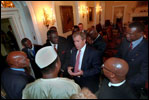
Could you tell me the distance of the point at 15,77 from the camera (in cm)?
122

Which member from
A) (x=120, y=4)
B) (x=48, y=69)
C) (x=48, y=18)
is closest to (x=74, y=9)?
(x=48, y=18)

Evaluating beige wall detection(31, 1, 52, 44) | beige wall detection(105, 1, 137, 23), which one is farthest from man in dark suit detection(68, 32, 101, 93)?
beige wall detection(105, 1, 137, 23)

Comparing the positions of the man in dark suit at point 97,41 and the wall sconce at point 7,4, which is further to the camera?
the wall sconce at point 7,4

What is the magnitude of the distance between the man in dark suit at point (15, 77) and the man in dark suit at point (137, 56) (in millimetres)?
1650

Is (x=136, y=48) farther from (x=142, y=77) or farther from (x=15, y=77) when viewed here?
(x=15, y=77)

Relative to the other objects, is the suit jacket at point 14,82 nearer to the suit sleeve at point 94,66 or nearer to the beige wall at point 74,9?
the suit sleeve at point 94,66

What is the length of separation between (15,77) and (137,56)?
1.92 m

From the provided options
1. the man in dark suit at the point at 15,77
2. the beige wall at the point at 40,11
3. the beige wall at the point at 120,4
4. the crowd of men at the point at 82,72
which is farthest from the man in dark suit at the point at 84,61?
the beige wall at the point at 120,4

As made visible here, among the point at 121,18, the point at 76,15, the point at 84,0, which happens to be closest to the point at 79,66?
the point at 76,15

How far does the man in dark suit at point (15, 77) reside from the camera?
3.87 feet

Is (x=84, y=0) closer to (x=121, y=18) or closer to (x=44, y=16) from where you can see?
(x=44, y=16)

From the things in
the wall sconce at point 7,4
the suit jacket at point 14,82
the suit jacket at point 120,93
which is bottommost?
the suit jacket at point 120,93

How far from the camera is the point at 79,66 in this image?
182 centimetres

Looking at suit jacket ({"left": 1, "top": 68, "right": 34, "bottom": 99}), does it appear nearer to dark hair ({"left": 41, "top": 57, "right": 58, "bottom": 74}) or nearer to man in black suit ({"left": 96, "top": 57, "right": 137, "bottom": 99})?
dark hair ({"left": 41, "top": 57, "right": 58, "bottom": 74})
